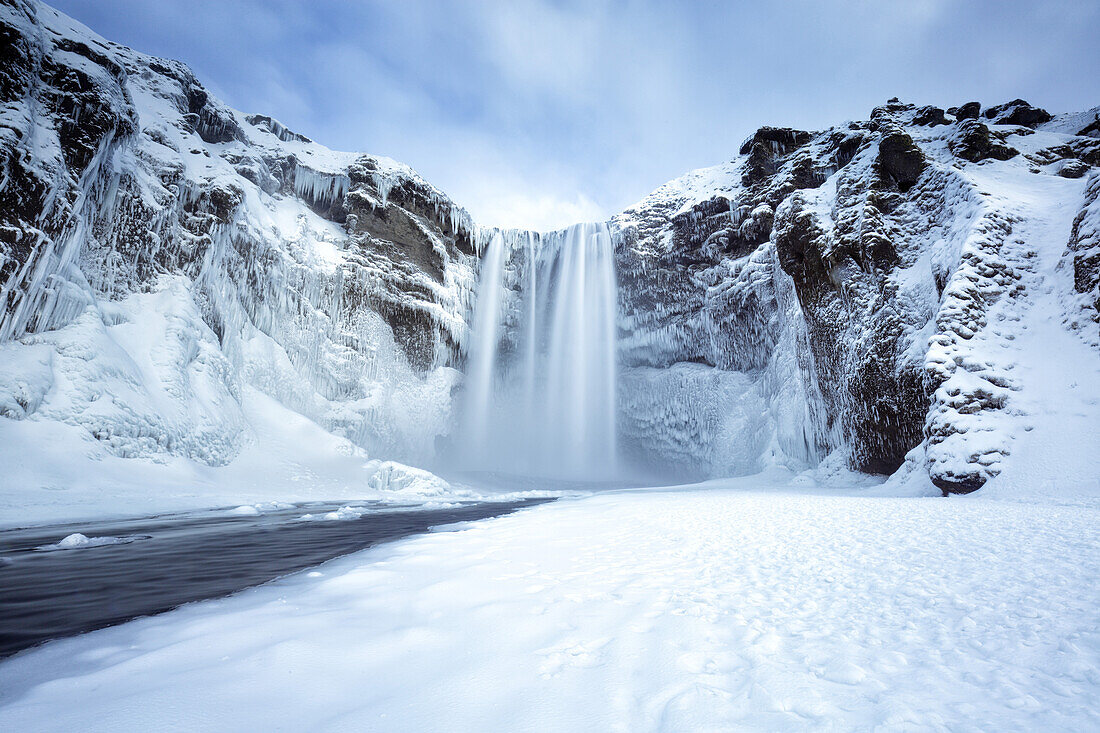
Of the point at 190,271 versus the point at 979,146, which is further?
the point at 190,271

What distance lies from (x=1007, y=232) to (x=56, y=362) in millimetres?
27433

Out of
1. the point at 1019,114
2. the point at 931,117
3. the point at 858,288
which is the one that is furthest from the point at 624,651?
the point at 1019,114

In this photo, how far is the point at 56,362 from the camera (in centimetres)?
1279

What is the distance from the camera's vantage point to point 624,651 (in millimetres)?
2133

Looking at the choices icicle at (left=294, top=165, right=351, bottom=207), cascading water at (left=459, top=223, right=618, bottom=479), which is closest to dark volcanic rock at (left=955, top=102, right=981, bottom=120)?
cascading water at (left=459, top=223, right=618, bottom=479)

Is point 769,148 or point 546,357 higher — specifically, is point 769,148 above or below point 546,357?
above

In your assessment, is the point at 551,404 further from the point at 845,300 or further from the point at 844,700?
the point at 844,700

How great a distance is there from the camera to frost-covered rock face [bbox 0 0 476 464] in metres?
12.9

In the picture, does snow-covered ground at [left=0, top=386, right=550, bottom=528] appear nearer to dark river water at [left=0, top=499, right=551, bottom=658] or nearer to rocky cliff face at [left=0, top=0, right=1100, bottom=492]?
rocky cliff face at [left=0, top=0, right=1100, bottom=492]

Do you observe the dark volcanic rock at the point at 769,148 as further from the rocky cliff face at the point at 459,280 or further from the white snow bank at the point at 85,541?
the white snow bank at the point at 85,541

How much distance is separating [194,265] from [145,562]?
18236 millimetres

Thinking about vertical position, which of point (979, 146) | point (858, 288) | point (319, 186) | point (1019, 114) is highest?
point (1019, 114)

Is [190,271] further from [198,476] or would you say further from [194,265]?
[198,476]

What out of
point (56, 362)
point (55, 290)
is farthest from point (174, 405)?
point (55, 290)
